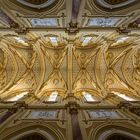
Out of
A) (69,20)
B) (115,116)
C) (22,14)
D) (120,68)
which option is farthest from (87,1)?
(120,68)

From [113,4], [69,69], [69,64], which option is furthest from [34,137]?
[69,64]

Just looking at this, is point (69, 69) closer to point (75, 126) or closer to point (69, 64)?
point (69, 64)

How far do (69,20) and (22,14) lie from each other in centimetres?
267

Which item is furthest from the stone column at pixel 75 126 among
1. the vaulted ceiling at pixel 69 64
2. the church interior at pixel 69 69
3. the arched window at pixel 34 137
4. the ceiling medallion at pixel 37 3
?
the ceiling medallion at pixel 37 3

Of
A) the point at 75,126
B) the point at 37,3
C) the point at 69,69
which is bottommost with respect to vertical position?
the point at 75,126

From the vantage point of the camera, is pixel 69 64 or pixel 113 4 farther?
A: pixel 69 64

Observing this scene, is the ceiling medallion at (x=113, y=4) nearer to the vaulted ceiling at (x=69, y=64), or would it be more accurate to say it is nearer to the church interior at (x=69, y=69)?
the church interior at (x=69, y=69)

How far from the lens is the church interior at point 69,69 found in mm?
13203

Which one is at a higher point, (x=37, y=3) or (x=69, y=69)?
(x=69, y=69)

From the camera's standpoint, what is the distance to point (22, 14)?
1435 cm

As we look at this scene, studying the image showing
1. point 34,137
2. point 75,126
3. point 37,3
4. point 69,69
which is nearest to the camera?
point 34,137

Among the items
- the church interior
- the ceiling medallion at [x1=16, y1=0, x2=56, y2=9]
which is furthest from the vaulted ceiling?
the ceiling medallion at [x1=16, y1=0, x2=56, y2=9]

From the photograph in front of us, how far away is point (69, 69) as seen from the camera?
23203 millimetres

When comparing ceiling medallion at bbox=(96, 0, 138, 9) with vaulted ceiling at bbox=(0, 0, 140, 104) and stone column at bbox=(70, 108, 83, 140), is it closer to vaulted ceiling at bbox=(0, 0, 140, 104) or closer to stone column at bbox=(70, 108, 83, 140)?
vaulted ceiling at bbox=(0, 0, 140, 104)
